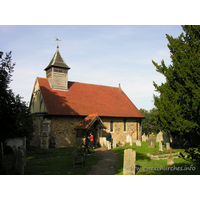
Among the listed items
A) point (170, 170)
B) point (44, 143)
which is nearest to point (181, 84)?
point (170, 170)

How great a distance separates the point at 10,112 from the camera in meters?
14.5

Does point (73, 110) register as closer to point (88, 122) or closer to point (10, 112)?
point (88, 122)

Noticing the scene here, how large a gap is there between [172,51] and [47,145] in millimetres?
16650

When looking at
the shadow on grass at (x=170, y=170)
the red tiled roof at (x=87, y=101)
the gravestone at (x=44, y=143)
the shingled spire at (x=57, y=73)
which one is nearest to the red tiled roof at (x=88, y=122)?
the red tiled roof at (x=87, y=101)

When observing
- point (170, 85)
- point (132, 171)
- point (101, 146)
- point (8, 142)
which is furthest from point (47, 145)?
point (170, 85)

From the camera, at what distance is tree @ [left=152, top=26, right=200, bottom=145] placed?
587 inches

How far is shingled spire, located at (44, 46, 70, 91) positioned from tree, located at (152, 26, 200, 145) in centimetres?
1296

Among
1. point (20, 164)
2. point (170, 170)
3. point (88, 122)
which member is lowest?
point (170, 170)

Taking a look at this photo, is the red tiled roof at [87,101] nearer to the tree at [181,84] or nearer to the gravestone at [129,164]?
the tree at [181,84]

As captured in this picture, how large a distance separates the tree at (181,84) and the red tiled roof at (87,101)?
916cm

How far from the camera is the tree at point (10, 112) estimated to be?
44.2 ft

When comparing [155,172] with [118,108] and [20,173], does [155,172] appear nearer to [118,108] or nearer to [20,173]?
[20,173]

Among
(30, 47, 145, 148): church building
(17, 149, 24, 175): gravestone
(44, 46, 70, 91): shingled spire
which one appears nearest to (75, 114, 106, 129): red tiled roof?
(30, 47, 145, 148): church building

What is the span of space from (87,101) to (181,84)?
12.8m
